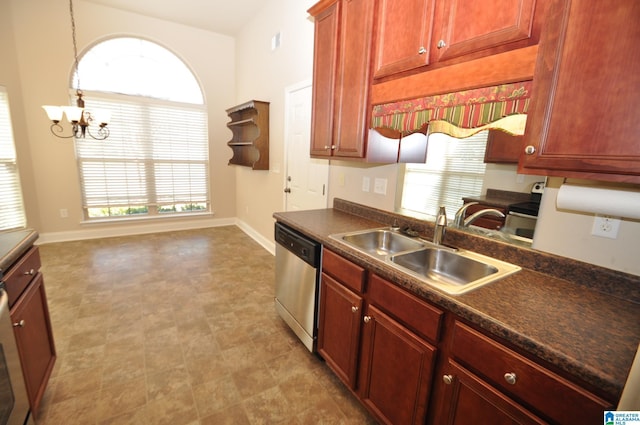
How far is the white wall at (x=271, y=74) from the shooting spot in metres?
3.11

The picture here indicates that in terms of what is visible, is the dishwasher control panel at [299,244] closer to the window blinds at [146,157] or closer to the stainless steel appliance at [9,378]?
the stainless steel appliance at [9,378]

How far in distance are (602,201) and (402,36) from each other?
3.92 ft

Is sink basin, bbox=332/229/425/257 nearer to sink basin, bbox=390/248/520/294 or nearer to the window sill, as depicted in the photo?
sink basin, bbox=390/248/520/294

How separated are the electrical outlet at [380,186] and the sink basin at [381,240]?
40 cm

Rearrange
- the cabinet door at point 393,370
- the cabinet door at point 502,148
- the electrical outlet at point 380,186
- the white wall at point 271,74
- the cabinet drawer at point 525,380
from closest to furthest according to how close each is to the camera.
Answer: the cabinet drawer at point 525,380
the cabinet door at point 393,370
the cabinet door at point 502,148
the electrical outlet at point 380,186
the white wall at point 271,74

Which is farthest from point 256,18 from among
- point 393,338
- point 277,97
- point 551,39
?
point 393,338

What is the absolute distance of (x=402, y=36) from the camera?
153 centimetres

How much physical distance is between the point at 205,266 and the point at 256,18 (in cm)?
359

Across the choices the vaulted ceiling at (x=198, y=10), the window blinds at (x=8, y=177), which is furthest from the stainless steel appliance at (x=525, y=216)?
the window blinds at (x=8, y=177)

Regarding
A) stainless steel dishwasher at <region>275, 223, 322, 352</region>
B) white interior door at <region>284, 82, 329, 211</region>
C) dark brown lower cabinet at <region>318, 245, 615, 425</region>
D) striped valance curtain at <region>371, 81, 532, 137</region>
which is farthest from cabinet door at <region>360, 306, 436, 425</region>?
white interior door at <region>284, 82, 329, 211</region>

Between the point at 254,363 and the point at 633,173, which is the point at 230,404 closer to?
the point at 254,363

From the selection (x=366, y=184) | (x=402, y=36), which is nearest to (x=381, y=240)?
(x=366, y=184)

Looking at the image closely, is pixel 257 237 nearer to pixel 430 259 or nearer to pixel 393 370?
pixel 430 259

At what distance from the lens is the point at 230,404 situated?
1674mm
